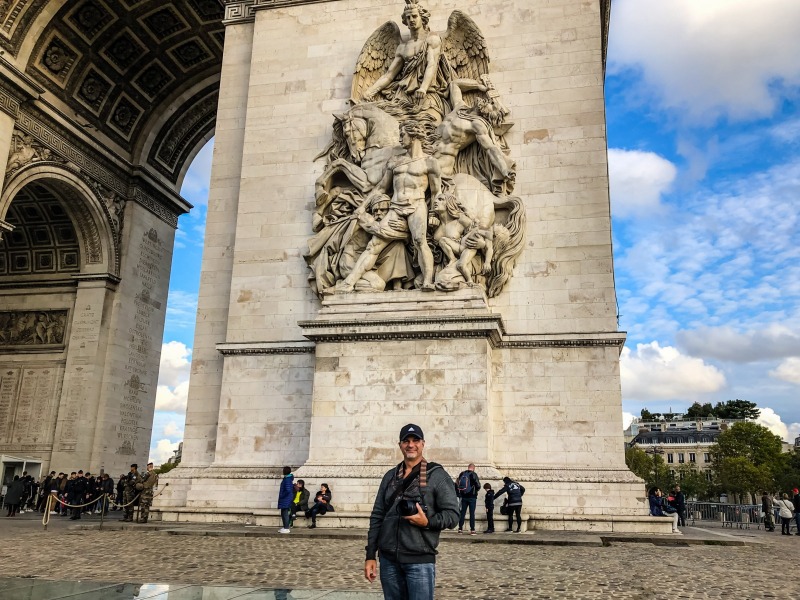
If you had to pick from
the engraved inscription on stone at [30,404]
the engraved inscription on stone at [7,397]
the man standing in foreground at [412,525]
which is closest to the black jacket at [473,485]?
the man standing in foreground at [412,525]

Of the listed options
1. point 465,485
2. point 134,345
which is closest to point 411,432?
point 465,485

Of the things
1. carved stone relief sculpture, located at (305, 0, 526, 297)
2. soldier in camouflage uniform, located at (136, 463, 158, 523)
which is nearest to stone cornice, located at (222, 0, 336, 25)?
carved stone relief sculpture, located at (305, 0, 526, 297)

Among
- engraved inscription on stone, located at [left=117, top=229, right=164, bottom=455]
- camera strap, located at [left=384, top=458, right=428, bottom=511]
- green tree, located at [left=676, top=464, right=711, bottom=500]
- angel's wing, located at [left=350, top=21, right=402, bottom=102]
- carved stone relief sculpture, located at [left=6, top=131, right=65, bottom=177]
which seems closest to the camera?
camera strap, located at [left=384, top=458, right=428, bottom=511]

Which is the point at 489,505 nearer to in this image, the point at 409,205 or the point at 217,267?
the point at 409,205

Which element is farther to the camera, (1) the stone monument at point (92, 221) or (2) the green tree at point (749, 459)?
(2) the green tree at point (749, 459)

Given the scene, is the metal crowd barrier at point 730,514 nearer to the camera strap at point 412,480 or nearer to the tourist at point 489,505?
the tourist at point 489,505

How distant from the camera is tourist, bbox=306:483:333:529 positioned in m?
13.6

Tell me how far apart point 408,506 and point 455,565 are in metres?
5.68

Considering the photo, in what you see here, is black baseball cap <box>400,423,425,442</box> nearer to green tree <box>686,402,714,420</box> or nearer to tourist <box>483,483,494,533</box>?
tourist <box>483,483,494,533</box>

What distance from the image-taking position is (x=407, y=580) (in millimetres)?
4105

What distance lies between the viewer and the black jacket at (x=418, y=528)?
13.4ft

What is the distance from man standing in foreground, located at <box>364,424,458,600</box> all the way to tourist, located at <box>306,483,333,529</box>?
9.76m

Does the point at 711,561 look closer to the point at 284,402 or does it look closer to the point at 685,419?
the point at 284,402

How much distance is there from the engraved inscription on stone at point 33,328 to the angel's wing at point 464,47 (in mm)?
17027
